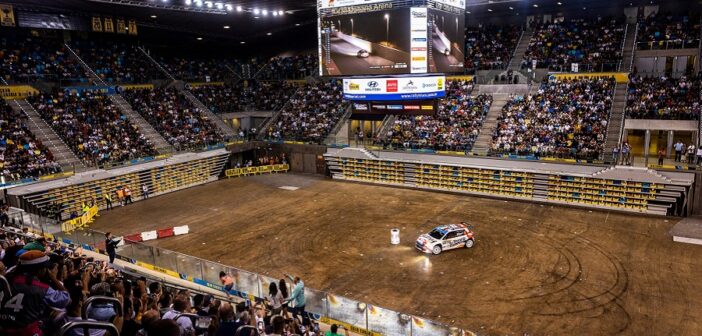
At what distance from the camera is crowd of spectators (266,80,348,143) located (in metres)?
41.0

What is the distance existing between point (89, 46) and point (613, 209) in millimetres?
43870

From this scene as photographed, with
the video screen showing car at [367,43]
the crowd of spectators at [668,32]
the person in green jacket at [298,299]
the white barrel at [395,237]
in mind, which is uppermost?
the crowd of spectators at [668,32]

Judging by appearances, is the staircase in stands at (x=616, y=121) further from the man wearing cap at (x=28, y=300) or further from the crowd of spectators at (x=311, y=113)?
the man wearing cap at (x=28, y=300)

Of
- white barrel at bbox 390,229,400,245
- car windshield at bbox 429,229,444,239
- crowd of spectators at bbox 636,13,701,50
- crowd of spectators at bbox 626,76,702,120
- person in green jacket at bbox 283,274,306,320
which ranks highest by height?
crowd of spectators at bbox 636,13,701,50

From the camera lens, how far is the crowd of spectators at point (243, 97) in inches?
1807

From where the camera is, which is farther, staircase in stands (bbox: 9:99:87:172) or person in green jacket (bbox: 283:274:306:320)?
staircase in stands (bbox: 9:99:87:172)

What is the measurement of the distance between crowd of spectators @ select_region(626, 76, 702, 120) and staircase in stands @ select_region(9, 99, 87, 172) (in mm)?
36221

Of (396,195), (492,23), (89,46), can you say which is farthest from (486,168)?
(89,46)

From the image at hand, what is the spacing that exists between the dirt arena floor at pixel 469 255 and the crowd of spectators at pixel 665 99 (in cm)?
828

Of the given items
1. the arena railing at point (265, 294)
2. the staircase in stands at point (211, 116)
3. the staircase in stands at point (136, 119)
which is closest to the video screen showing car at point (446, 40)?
the arena railing at point (265, 294)

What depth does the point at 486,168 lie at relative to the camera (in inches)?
1204

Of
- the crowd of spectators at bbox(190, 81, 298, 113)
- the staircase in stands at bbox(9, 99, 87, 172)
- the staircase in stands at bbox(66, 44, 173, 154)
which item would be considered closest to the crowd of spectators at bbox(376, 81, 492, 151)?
the crowd of spectators at bbox(190, 81, 298, 113)

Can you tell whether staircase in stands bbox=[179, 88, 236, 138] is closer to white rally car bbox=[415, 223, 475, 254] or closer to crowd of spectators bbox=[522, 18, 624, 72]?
white rally car bbox=[415, 223, 475, 254]

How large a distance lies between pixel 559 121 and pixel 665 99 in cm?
648
